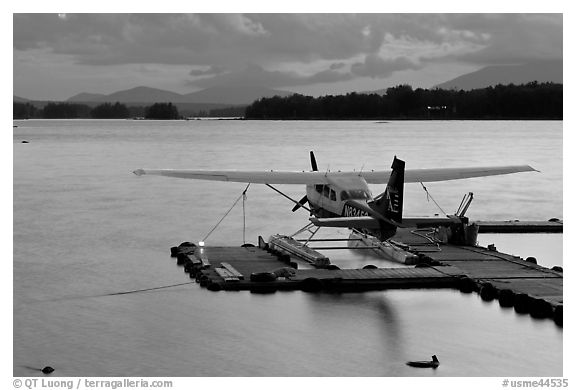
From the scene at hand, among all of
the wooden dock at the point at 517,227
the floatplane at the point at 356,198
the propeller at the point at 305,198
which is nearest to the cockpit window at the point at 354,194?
the floatplane at the point at 356,198

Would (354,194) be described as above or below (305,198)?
above

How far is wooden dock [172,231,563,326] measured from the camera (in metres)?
14.4

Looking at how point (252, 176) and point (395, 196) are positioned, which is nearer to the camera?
point (395, 196)

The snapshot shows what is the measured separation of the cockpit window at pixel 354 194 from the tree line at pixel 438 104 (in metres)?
44.8

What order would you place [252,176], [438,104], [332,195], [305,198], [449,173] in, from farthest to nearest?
[438,104], [449,173], [305,198], [252,176], [332,195]

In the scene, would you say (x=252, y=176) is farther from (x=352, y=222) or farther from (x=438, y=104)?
(x=438, y=104)

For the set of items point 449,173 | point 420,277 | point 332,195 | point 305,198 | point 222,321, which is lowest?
point 222,321

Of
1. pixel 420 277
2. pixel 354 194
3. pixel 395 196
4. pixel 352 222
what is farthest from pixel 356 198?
pixel 420 277

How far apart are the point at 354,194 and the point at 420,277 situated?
2.80 meters

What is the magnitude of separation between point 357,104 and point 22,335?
79.8 m

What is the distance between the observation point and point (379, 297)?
50.0 feet

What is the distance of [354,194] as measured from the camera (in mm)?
17922

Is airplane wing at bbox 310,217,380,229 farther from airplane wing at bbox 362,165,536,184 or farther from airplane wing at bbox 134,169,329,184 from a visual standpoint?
airplane wing at bbox 362,165,536,184
